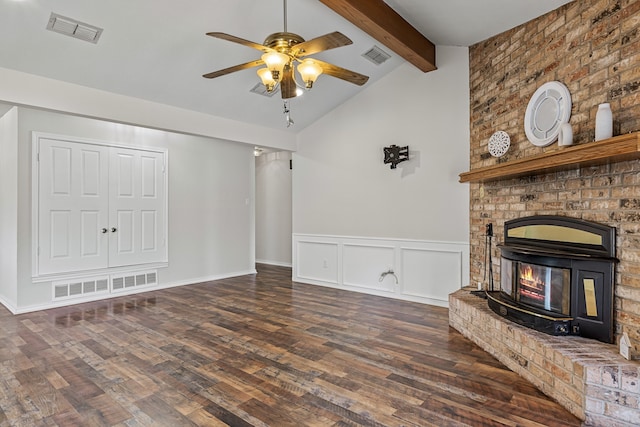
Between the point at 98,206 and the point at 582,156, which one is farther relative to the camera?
the point at 98,206

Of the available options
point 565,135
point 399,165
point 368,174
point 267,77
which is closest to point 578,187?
point 565,135

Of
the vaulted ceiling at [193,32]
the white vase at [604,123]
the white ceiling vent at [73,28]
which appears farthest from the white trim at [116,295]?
the white vase at [604,123]

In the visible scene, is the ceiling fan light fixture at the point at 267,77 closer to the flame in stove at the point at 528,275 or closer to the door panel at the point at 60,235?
the flame in stove at the point at 528,275

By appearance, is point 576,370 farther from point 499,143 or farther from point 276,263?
point 276,263

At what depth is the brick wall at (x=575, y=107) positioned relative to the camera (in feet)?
7.65

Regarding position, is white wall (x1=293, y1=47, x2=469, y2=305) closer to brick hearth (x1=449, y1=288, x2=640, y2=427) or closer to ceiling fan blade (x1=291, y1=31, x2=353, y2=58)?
brick hearth (x1=449, y1=288, x2=640, y2=427)

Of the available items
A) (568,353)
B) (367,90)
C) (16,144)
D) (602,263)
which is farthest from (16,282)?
(602,263)

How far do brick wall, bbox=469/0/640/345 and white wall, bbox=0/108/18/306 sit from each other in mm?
5546

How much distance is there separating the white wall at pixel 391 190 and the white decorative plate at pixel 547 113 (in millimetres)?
1102

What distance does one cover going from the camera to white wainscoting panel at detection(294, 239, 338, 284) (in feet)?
18.8

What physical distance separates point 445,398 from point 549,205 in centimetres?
180

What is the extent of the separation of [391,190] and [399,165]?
362 mm

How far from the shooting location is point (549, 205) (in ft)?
9.77

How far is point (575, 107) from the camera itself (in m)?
2.76
